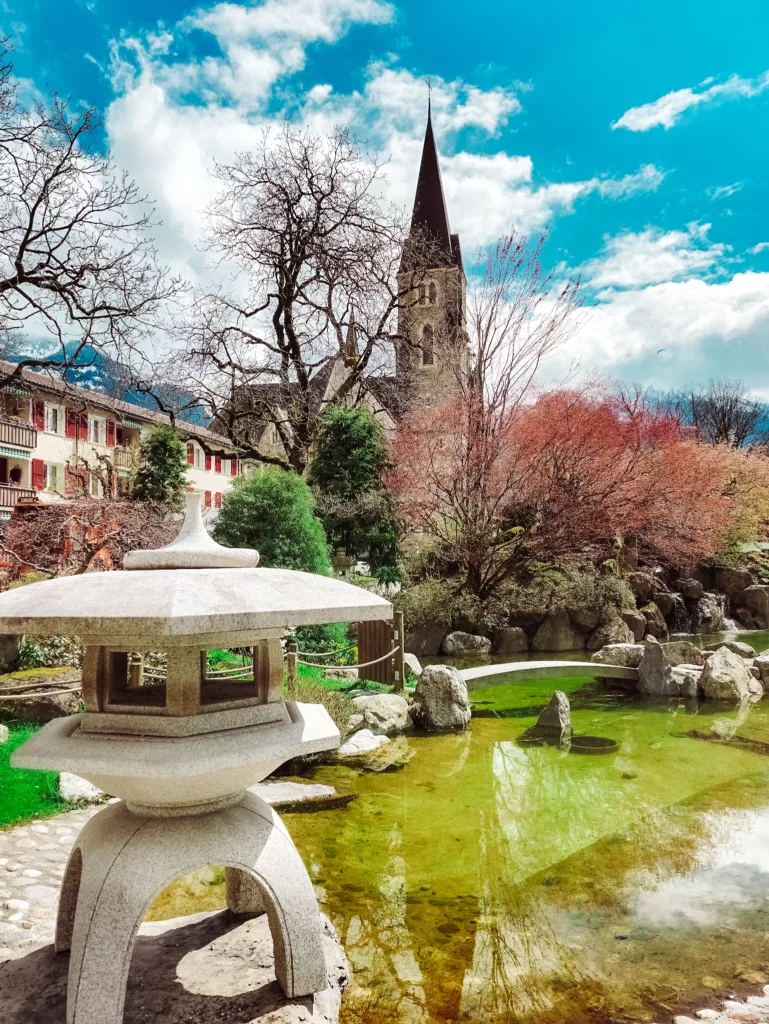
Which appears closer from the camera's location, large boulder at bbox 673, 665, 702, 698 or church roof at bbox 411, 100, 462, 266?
large boulder at bbox 673, 665, 702, 698

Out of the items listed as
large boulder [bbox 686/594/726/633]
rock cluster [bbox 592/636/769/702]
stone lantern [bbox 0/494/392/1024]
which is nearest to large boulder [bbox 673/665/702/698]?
rock cluster [bbox 592/636/769/702]

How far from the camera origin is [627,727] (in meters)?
8.76

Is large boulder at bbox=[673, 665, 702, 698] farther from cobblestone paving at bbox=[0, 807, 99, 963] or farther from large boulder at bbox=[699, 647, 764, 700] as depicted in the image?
cobblestone paving at bbox=[0, 807, 99, 963]

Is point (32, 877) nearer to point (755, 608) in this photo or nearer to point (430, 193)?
point (755, 608)

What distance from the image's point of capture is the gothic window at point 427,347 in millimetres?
17469

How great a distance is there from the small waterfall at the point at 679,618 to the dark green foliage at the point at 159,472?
45.3 feet

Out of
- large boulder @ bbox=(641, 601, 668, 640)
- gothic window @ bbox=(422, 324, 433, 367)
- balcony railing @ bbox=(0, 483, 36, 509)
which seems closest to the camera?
large boulder @ bbox=(641, 601, 668, 640)

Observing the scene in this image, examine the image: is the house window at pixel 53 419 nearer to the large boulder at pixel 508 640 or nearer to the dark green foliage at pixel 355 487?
the dark green foliage at pixel 355 487

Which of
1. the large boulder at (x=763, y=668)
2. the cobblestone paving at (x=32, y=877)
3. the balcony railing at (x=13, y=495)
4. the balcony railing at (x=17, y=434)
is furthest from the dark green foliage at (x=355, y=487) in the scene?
the cobblestone paving at (x=32, y=877)

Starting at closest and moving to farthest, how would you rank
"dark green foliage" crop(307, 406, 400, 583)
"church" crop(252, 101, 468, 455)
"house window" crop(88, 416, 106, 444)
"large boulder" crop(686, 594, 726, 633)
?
"dark green foliage" crop(307, 406, 400, 583) → "church" crop(252, 101, 468, 455) → "large boulder" crop(686, 594, 726, 633) → "house window" crop(88, 416, 106, 444)

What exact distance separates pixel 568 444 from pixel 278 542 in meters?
7.37

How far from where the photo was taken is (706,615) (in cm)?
1825

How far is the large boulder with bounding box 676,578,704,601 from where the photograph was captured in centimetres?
1873

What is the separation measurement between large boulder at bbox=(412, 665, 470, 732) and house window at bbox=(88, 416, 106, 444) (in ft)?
64.3
